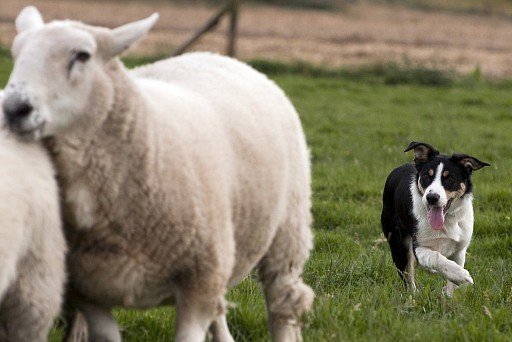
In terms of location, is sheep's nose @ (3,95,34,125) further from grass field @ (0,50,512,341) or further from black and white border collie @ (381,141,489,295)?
black and white border collie @ (381,141,489,295)

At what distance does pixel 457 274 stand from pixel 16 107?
3.94 meters

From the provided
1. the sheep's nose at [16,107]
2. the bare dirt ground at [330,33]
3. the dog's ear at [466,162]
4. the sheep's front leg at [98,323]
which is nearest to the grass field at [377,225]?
the dog's ear at [466,162]

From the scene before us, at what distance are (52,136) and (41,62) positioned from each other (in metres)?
0.29

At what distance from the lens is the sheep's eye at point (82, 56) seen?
3736 millimetres

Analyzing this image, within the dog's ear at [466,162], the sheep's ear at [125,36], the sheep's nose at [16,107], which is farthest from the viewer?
the dog's ear at [466,162]

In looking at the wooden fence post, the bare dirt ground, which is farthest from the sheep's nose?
the bare dirt ground

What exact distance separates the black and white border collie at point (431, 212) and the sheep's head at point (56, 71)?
3833mm

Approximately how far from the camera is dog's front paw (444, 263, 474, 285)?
6.49 metres

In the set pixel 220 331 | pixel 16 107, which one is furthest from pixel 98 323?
pixel 16 107

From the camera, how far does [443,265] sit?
685 cm

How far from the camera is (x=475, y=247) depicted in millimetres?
7898

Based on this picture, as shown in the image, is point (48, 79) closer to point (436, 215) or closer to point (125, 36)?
point (125, 36)

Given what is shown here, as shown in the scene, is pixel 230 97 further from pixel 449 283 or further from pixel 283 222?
pixel 449 283

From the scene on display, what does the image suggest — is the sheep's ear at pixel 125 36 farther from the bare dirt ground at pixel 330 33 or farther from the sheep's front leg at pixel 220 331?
the bare dirt ground at pixel 330 33
